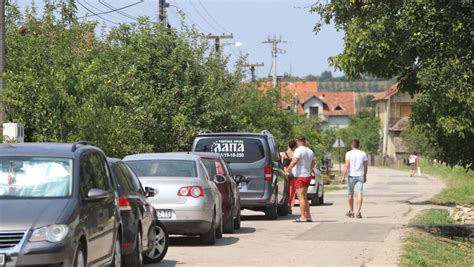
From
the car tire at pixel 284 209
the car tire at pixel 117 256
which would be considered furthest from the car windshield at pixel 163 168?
the car tire at pixel 284 209

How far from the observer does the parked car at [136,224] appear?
41.3 ft

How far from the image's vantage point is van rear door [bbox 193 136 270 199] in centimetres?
2342

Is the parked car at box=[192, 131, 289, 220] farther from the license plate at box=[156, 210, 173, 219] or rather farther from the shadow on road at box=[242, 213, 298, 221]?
the license plate at box=[156, 210, 173, 219]

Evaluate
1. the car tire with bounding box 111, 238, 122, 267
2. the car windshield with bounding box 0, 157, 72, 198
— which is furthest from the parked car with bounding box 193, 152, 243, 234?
the car windshield with bounding box 0, 157, 72, 198

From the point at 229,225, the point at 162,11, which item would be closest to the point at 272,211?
the point at 229,225

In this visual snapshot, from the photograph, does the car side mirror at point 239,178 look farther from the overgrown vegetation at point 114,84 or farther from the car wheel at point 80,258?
the car wheel at point 80,258

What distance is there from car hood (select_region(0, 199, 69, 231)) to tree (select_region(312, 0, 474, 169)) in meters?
10.0

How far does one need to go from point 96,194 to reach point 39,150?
3.01 feet

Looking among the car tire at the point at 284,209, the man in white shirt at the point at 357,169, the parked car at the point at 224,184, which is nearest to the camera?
the parked car at the point at 224,184

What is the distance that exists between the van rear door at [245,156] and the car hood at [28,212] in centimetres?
1326

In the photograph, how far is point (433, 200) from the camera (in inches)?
1474

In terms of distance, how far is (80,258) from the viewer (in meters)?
10.3

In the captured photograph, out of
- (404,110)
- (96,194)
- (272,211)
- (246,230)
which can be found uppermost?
(404,110)

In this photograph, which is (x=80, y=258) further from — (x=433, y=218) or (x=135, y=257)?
(x=433, y=218)
